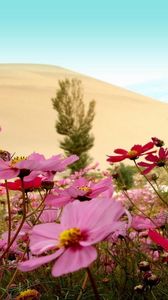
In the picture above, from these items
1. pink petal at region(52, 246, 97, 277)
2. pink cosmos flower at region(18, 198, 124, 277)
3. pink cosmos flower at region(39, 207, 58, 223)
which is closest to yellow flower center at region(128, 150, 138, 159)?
pink cosmos flower at region(39, 207, 58, 223)

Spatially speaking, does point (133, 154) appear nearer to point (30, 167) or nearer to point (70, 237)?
point (30, 167)

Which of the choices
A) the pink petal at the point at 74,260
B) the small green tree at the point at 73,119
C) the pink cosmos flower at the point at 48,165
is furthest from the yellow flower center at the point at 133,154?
the small green tree at the point at 73,119

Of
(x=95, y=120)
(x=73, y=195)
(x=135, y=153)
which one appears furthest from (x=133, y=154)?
(x=95, y=120)

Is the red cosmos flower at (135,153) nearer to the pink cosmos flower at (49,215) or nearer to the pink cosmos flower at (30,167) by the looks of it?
the pink cosmos flower at (49,215)

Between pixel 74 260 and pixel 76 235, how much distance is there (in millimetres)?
63

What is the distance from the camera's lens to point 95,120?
39.8 metres

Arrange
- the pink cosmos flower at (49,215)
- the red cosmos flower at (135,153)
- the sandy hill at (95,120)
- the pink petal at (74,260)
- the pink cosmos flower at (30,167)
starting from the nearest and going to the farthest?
the pink petal at (74,260)
the pink cosmos flower at (30,167)
the pink cosmos flower at (49,215)
the red cosmos flower at (135,153)
the sandy hill at (95,120)

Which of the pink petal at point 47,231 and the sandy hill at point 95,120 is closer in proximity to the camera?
the pink petal at point 47,231

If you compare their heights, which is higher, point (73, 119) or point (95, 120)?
point (73, 119)

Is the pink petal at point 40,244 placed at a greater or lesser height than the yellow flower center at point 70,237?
lesser

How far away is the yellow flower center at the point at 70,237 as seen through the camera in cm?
55

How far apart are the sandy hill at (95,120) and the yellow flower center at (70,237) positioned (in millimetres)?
24248

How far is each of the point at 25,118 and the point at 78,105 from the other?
71.9 feet

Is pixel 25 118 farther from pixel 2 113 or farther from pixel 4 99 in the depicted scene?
pixel 4 99
